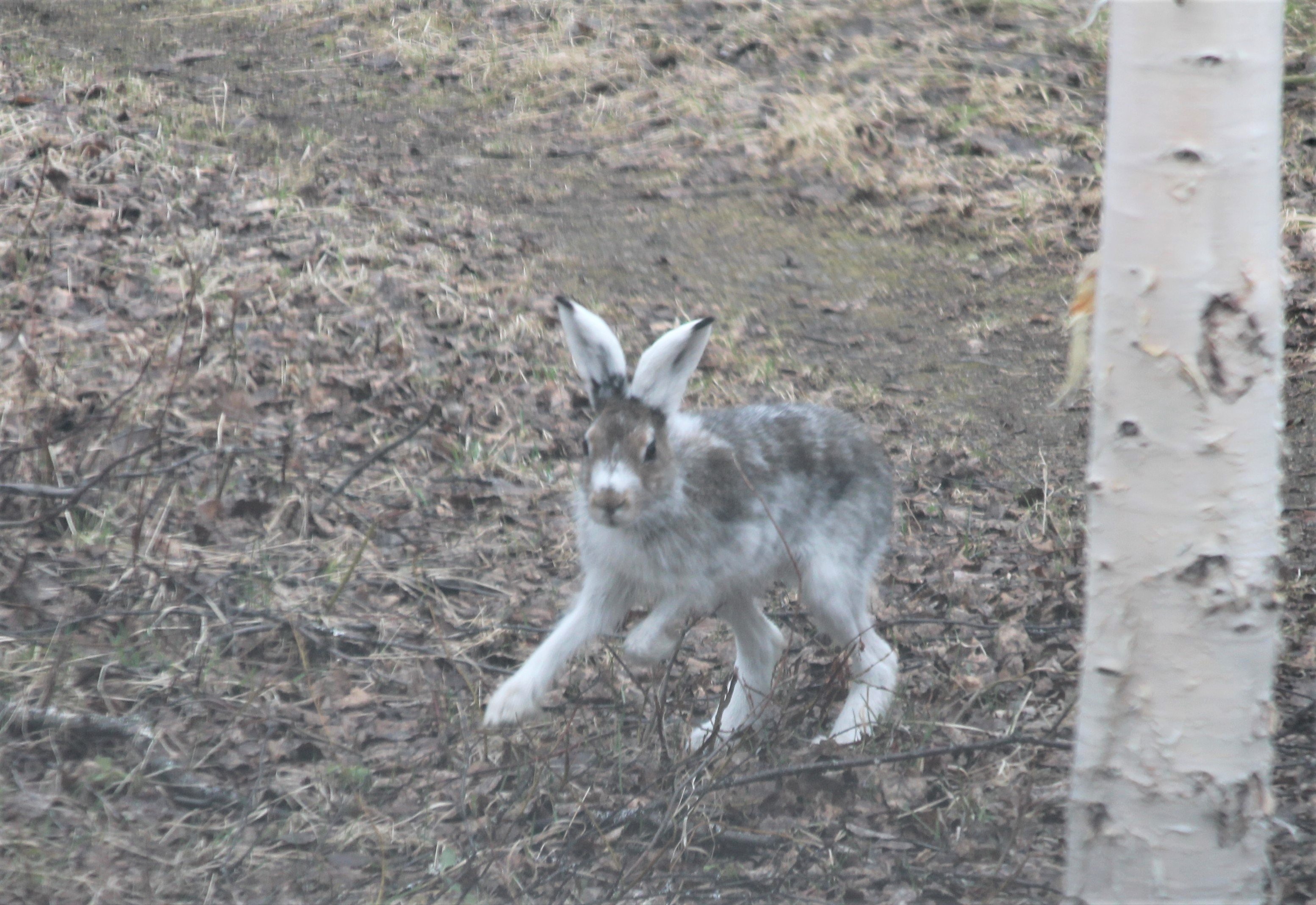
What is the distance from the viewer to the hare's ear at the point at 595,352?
4.62 m

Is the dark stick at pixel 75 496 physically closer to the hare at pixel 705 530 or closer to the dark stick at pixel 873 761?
the hare at pixel 705 530

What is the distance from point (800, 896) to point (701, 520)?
144cm

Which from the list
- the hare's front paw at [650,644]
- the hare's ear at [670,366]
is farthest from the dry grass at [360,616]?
the hare's ear at [670,366]

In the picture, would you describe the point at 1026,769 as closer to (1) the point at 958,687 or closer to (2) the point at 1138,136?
(1) the point at 958,687

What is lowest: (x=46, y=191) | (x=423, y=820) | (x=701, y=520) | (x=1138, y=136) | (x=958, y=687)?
(x=958, y=687)

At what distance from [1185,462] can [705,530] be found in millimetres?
2094

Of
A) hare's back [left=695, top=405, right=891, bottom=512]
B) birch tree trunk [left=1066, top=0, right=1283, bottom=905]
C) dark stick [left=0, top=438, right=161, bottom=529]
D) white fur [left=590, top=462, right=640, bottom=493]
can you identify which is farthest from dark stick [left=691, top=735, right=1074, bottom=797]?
dark stick [left=0, top=438, right=161, bottom=529]

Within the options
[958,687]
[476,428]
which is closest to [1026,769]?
[958,687]

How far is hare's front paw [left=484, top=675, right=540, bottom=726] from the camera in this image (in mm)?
4367

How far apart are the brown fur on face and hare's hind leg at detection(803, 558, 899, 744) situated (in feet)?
2.25

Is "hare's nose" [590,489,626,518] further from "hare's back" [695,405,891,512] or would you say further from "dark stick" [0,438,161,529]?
"dark stick" [0,438,161,529]

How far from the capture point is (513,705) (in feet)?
14.3

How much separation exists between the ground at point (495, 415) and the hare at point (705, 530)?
0.67 feet

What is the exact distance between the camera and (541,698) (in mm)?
4430
